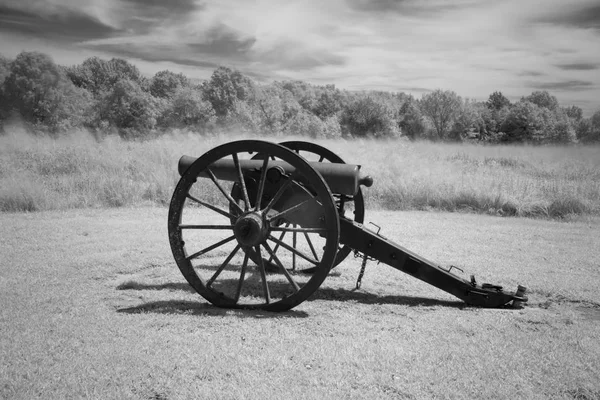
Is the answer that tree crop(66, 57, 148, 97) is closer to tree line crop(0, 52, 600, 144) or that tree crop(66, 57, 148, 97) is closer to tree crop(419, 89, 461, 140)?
tree line crop(0, 52, 600, 144)

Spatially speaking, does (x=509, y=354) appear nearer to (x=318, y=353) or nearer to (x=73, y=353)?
(x=318, y=353)

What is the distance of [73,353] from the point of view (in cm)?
324

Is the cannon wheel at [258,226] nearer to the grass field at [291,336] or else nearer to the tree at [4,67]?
the grass field at [291,336]

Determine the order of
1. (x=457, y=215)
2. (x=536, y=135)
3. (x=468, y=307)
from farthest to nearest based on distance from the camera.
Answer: (x=536, y=135)
(x=457, y=215)
(x=468, y=307)

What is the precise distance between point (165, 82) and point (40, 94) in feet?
72.1

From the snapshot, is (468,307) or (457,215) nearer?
(468,307)

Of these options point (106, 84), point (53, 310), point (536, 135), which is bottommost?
point (53, 310)

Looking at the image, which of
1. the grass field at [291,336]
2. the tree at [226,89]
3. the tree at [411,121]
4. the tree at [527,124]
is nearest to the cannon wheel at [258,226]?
the grass field at [291,336]

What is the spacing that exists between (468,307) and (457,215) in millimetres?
5861

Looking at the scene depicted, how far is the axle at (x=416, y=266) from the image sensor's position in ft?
14.2

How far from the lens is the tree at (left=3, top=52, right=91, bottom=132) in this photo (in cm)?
2533

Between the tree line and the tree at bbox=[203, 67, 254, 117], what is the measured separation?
8cm

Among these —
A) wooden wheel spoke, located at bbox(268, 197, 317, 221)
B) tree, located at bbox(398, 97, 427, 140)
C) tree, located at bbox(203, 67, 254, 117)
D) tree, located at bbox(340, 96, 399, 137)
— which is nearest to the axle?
wooden wheel spoke, located at bbox(268, 197, 317, 221)

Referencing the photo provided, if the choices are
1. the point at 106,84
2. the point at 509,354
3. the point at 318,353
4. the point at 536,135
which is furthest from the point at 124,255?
the point at 106,84
